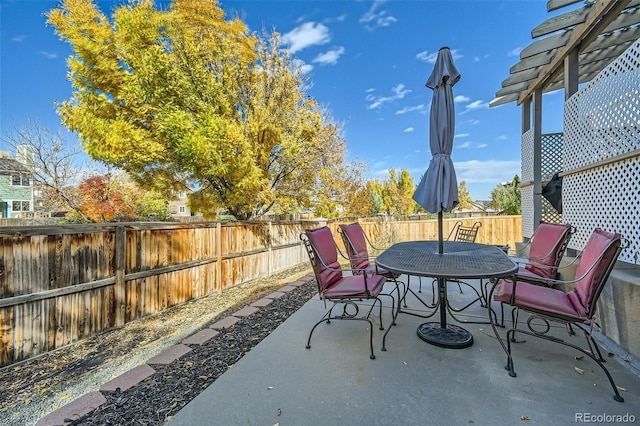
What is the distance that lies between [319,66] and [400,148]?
37.4 feet

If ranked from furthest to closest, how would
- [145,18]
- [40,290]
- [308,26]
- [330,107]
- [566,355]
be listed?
[330,107]
[308,26]
[145,18]
[40,290]
[566,355]

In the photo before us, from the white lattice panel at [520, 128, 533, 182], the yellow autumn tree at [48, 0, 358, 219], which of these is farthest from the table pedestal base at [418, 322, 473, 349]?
the white lattice panel at [520, 128, 533, 182]

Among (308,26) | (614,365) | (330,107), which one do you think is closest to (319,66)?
(308,26)

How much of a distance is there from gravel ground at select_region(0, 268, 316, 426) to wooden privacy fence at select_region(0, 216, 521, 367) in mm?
250

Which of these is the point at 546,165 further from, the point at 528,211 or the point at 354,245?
the point at 354,245

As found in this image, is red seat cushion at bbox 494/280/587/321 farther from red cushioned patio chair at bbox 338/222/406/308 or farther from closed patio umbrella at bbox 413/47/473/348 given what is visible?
red cushioned patio chair at bbox 338/222/406/308

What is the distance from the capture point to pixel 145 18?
5.55 m

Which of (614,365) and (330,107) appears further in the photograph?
(330,107)

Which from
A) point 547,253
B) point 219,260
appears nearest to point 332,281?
point 547,253

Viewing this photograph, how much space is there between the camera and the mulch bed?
1.82m

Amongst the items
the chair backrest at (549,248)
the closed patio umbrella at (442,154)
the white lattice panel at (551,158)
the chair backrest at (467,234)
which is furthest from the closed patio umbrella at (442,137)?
the white lattice panel at (551,158)

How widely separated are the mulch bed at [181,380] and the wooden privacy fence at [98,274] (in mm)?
1649

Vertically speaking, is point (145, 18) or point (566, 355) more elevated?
point (145, 18)

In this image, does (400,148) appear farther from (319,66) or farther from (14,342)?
(14,342)
